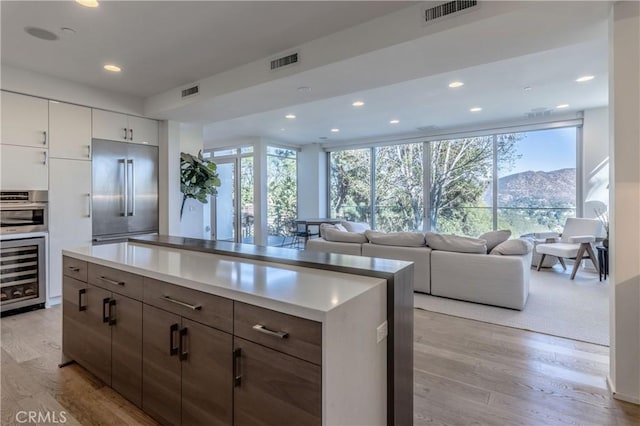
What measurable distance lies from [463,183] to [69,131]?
22.9ft

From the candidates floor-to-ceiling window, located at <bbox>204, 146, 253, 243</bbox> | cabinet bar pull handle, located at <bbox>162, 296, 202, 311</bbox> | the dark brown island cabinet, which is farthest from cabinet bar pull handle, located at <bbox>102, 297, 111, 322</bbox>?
floor-to-ceiling window, located at <bbox>204, 146, 253, 243</bbox>

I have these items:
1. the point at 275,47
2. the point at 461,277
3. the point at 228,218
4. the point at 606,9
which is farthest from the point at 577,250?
the point at 228,218

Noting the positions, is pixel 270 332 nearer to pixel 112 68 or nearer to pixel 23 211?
pixel 112 68

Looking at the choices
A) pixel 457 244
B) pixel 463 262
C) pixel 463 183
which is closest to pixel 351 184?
pixel 463 183

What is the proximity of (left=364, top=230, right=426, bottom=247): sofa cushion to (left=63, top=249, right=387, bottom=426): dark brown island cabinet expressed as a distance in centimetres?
313

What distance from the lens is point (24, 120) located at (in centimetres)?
368

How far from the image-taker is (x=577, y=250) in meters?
5.18

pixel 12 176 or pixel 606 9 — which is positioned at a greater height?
pixel 606 9

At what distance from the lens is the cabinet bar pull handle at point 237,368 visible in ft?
4.69

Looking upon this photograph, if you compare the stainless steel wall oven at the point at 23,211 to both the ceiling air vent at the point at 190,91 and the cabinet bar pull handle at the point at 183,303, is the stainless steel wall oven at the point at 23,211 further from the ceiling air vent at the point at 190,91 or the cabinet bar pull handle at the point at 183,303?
the cabinet bar pull handle at the point at 183,303

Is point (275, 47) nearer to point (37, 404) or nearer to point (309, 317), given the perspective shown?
point (309, 317)

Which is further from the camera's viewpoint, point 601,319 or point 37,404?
point 601,319

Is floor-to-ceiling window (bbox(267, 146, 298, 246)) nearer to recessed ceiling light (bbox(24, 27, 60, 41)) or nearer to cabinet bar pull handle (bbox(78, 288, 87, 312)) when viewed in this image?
recessed ceiling light (bbox(24, 27, 60, 41))

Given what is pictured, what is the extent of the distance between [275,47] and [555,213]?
6111 millimetres
